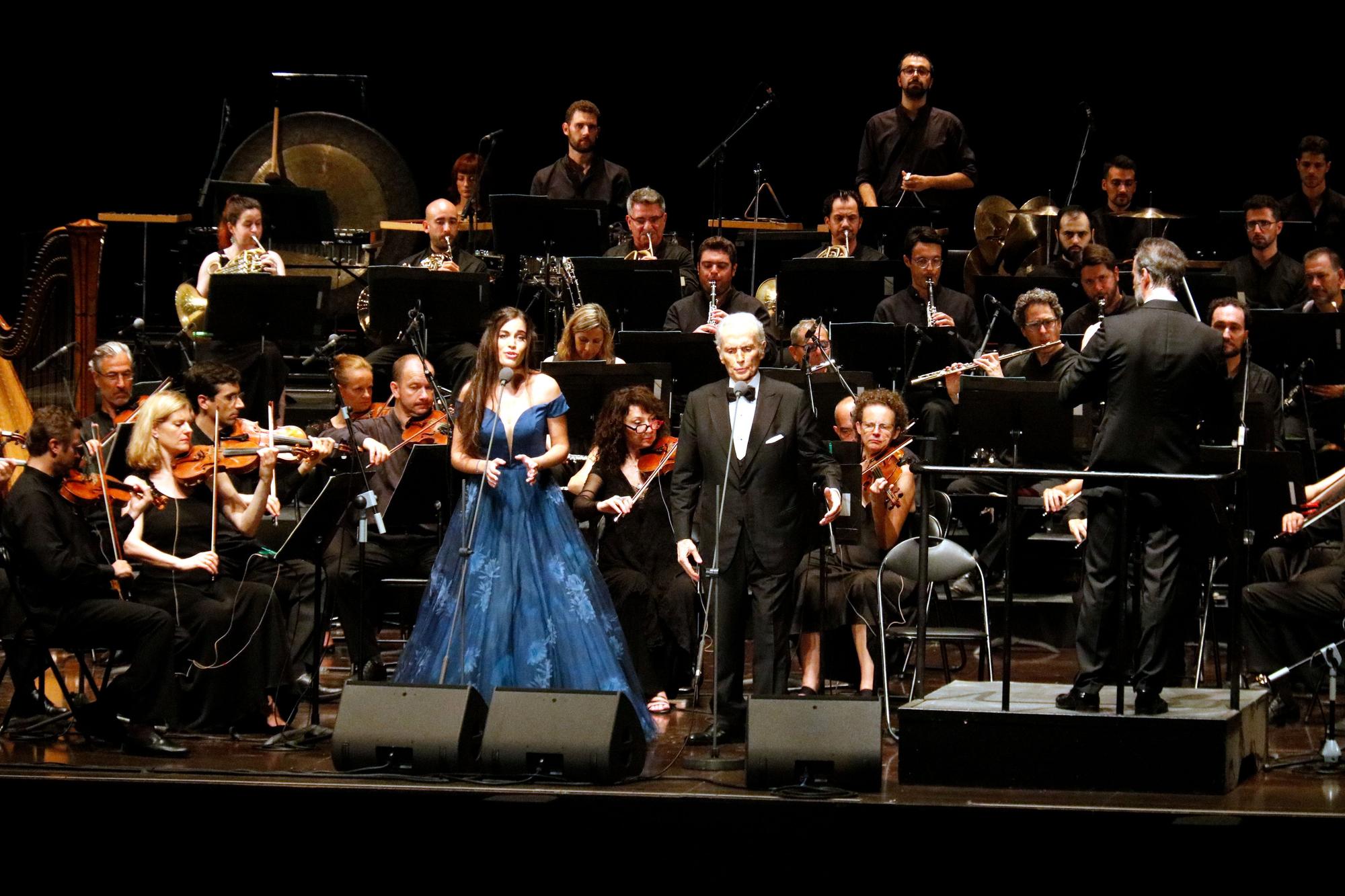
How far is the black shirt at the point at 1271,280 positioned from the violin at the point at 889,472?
2.86 m

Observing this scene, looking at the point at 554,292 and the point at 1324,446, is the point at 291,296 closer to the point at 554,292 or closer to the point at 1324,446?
the point at 554,292

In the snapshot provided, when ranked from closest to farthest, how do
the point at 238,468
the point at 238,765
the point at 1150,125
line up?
the point at 238,765
the point at 238,468
the point at 1150,125

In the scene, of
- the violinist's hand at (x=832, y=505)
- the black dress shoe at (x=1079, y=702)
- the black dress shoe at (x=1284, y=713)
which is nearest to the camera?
the black dress shoe at (x=1079, y=702)

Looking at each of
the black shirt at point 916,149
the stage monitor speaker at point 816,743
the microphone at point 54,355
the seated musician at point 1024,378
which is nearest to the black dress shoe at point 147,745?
the stage monitor speaker at point 816,743

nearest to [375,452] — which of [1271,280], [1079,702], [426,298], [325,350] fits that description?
[325,350]

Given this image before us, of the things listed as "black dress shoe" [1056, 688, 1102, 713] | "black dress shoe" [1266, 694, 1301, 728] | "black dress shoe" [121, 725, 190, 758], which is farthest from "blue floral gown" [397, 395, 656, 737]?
"black dress shoe" [1266, 694, 1301, 728]

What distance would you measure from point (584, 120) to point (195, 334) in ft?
7.66

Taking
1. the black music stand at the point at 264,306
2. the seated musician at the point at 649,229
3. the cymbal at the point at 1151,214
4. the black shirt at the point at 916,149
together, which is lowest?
the black music stand at the point at 264,306

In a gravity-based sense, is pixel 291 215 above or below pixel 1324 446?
above

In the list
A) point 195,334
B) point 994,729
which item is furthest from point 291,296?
point 994,729

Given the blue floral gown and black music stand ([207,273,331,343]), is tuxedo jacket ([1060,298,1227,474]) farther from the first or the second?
black music stand ([207,273,331,343])

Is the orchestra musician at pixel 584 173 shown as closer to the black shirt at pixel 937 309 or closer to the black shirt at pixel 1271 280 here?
the black shirt at pixel 937 309

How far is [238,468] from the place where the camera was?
658 centimetres

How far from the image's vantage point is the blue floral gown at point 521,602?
601cm
